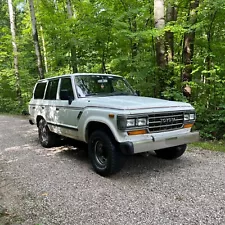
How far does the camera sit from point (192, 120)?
14.7 feet

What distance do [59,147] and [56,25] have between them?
789 cm

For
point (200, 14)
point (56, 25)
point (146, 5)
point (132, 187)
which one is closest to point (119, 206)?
point (132, 187)

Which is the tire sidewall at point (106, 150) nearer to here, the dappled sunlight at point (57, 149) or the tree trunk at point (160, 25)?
the dappled sunlight at point (57, 149)

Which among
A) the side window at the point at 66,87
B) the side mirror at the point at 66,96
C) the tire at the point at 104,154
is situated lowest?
the tire at the point at 104,154

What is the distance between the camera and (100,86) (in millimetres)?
5227

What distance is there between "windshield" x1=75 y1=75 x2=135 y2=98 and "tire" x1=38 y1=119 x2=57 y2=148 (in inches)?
74.6

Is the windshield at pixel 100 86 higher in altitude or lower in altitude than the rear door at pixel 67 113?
higher

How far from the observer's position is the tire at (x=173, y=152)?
16.0 ft

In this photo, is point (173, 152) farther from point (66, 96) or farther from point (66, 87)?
point (66, 87)

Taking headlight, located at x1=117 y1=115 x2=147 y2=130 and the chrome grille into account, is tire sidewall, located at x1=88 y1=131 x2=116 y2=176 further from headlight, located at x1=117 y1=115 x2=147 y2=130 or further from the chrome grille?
the chrome grille

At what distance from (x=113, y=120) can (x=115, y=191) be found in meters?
1.11

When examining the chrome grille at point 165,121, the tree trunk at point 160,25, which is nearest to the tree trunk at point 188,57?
the tree trunk at point 160,25

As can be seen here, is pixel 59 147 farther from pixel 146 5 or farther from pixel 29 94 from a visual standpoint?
pixel 29 94

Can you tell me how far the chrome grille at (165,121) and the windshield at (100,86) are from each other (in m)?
1.54
